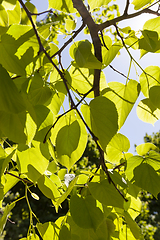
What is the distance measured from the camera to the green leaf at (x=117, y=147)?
490 millimetres

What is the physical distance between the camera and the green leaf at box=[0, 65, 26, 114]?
0.84 feet

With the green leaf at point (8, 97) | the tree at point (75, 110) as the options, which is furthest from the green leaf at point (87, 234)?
the green leaf at point (8, 97)

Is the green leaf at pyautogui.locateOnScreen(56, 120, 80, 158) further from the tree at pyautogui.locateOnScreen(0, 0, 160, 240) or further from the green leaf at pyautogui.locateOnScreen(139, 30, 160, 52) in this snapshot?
the green leaf at pyautogui.locateOnScreen(139, 30, 160, 52)

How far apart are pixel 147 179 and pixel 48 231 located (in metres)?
0.27

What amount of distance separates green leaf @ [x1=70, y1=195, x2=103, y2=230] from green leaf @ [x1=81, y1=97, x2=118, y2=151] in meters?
0.15

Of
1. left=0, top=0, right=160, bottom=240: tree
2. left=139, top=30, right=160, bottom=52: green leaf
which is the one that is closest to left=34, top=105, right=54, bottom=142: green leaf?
left=0, top=0, right=160, bottom=240: tree

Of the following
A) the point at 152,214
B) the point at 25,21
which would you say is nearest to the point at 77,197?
the point at 25,21

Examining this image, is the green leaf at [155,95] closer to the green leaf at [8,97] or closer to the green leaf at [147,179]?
the green leaf at [147,179]

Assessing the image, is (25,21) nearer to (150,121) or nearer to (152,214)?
(150,121)

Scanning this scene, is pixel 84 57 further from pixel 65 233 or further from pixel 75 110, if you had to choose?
pixel 65 233

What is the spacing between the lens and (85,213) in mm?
426

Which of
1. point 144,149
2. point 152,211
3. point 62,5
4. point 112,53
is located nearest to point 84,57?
point 112,53

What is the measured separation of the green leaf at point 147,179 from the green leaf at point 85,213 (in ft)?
0.34

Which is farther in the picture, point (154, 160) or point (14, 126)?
point (154, 160)
